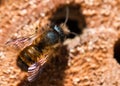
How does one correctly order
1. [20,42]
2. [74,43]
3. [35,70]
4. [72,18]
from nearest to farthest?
[35,70] < [20,42] < [74,43] < [72,18]

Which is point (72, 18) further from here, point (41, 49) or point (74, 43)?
point (41, 49)

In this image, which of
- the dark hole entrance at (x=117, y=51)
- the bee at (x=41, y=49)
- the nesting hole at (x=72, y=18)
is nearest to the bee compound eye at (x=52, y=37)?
the bee at (x=41, y=49)

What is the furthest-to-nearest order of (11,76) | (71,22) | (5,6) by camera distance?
(71,22) → (5,6) → (11,76)

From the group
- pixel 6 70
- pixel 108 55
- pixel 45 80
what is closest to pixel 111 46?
pixel 108 55

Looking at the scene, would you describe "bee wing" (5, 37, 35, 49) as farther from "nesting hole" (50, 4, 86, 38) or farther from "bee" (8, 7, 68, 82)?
"nesting hole" (50, 4, 86, 38)

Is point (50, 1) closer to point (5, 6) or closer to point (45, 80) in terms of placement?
point (5, 6)

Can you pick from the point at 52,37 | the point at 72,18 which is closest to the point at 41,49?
the point at 52,37

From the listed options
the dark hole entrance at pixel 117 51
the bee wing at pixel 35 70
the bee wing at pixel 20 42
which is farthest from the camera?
the dark hole entrance at pixel 117 51

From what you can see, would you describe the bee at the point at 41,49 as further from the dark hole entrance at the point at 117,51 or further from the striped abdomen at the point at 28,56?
the dark hole entrance at the point at 117,51
